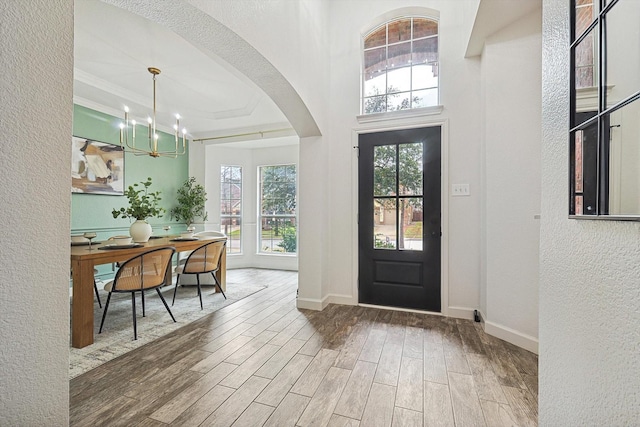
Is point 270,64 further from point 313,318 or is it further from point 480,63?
point 313,318

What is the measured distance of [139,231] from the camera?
321 centimetres

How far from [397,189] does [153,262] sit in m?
2.57

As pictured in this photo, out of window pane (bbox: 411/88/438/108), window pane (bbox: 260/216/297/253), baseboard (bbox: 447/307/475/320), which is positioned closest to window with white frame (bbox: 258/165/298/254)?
window pane (bbox: 260/216/297/253)

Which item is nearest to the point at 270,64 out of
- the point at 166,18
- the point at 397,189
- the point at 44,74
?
the point at 166,18

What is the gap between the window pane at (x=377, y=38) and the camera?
3.38 meters

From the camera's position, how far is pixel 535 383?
1755 mm

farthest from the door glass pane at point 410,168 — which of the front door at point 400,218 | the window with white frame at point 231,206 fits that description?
the window with white frame at point 231,206

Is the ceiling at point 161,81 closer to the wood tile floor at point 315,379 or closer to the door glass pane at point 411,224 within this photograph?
the door glass pane at point 411,224

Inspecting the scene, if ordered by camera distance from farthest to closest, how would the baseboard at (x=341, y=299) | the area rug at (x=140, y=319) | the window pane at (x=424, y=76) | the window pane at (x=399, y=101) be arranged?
the baseboard at (x=341, y=299) < the window pane at (x=399, y=101) < the window pane at (x=424, y=76) < the area rug at (x=140, y=319)

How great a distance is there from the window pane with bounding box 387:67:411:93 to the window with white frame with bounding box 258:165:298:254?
289 centimetres

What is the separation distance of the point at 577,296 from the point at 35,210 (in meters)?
1.62

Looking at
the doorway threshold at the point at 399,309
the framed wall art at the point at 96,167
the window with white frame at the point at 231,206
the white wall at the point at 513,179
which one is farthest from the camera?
the window with white frame at the point at 231,206

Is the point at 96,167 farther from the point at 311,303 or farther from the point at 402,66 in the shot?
the point at 402,66

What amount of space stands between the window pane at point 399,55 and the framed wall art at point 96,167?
13.6ft
